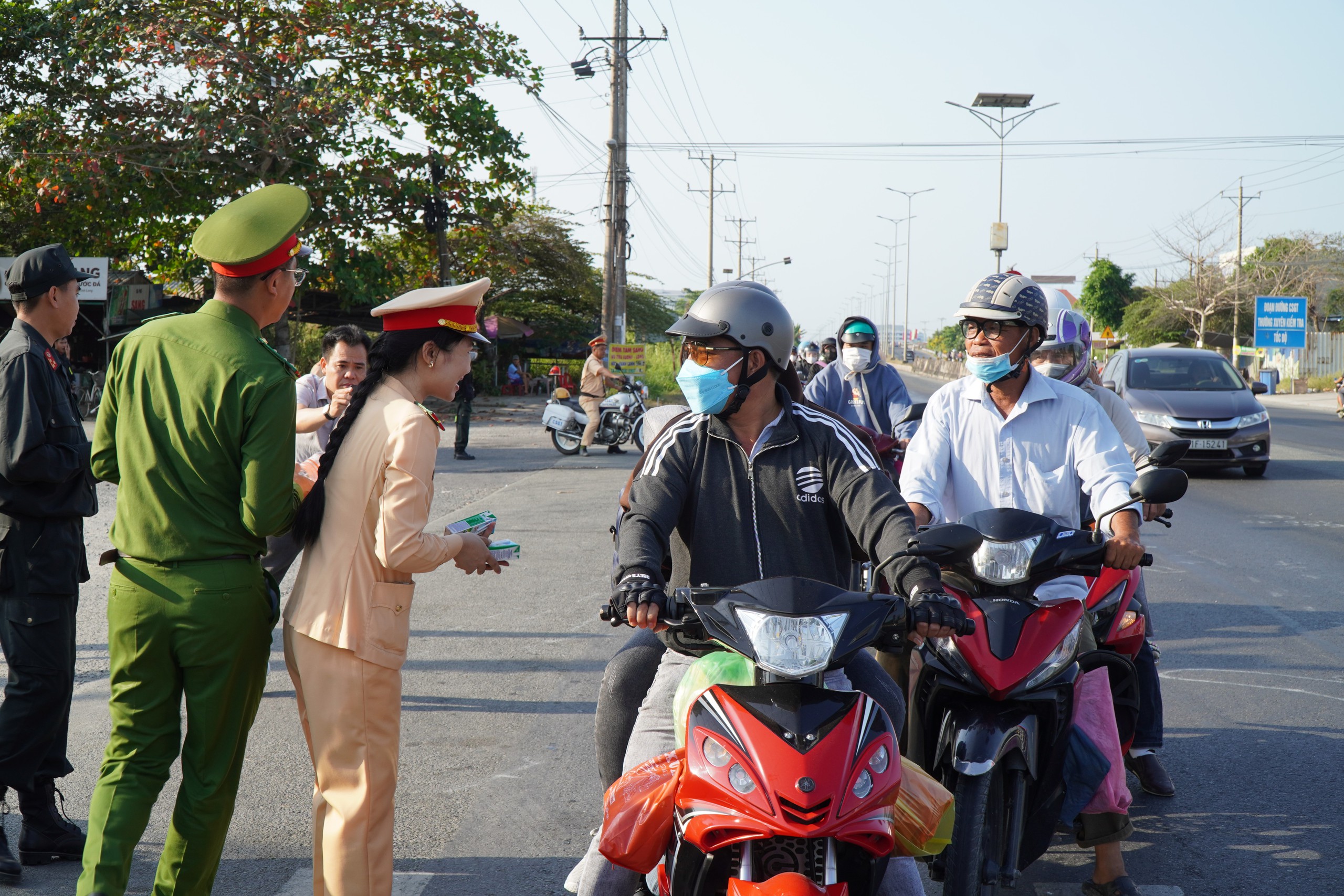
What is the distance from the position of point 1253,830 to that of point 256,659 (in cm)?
344

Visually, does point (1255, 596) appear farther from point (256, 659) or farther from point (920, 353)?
point (920, 353)

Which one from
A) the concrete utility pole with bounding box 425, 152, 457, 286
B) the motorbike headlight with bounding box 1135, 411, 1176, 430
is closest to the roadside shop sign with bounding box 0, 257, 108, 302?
the concrete utility pole with bounding box 425, 152, 457, 286

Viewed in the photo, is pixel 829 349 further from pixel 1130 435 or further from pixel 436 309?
pixel 436 309

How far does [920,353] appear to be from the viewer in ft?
473

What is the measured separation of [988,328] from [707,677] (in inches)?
74.5

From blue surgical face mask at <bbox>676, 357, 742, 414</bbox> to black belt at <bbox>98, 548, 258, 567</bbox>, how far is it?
122cm

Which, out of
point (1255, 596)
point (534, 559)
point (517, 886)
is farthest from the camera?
point (534, 559)

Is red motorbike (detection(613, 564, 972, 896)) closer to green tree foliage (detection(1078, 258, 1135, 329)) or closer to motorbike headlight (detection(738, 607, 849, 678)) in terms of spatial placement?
motorbike headlight (detection(738, 607, 849, 678))

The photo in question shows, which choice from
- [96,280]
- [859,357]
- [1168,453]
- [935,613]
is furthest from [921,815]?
[96,280]


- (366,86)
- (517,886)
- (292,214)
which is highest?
(366,86)

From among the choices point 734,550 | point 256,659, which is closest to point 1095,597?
point 734,550

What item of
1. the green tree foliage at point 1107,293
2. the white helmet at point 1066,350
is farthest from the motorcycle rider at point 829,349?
the green tree foliage at point 1107,293

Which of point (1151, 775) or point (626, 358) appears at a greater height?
point (626, 358)

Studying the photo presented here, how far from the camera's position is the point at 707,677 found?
248 cm
